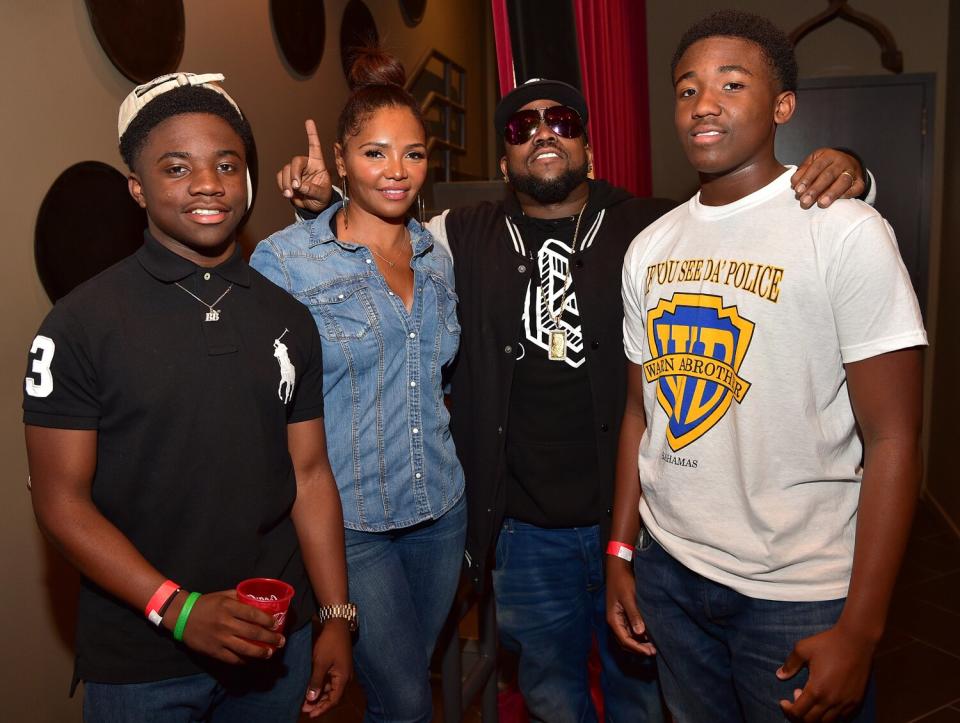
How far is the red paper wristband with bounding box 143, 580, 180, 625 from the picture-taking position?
1.19 metres

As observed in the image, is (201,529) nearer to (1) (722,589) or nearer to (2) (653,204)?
(1) (722,589)

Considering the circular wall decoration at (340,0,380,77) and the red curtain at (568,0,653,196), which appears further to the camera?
the circular wall decoration at (340,0,380,77)

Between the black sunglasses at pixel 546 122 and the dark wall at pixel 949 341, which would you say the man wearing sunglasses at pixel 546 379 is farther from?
the dark wall at pixel 949 341

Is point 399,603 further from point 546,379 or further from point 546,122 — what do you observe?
point 546,122

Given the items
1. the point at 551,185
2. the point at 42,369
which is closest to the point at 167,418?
the point at 42,369

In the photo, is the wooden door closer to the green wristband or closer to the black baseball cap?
the black baseball cap

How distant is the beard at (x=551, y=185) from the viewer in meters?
1.94

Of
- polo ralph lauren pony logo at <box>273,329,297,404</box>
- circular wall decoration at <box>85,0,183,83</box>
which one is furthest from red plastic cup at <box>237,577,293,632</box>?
circular wall decoration at <box>85,0,183,83</box>

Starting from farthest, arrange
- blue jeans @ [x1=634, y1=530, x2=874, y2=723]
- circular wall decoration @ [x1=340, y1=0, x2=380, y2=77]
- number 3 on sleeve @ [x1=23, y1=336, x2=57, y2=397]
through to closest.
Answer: circular wall decoration @ [x1=340, y1=0, x2=380, y2=77], blue jeans @ [x1=634, y1=530, x2=874, y2=723], number 3 on sleeve @ [x1=23, y1=336, x2=57, y2=397]

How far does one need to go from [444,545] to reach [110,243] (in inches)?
57.7

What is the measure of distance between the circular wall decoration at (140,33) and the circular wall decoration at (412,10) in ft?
9.34

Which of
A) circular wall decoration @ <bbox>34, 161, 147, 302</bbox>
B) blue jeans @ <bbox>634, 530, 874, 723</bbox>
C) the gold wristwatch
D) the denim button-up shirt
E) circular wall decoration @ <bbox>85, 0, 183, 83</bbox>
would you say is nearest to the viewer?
blue jeans @ <bbox>634, 530, 874, 723</bbox>

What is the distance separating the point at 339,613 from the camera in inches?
59.6

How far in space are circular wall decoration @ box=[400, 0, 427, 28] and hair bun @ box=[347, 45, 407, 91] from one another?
3832 millimetres
